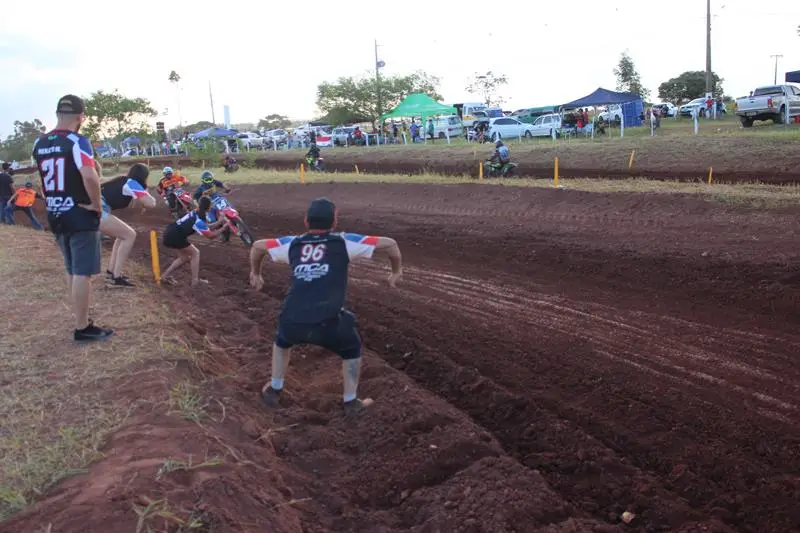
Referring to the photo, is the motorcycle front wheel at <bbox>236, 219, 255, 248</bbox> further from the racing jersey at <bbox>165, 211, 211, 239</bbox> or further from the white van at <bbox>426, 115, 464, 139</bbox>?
the white van at <bbox>426, 115, 464, 139</bbox>

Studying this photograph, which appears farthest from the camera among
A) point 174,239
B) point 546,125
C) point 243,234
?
point 546,125

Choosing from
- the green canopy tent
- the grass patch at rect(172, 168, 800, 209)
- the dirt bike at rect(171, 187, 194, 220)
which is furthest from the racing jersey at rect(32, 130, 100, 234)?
the green canopy tent

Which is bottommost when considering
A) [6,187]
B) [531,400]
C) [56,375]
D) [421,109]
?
[531,400]

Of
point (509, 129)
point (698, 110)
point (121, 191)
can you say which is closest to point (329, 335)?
point (121, 191)

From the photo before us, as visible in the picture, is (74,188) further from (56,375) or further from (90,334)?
(56,375)

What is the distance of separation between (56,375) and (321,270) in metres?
2.41

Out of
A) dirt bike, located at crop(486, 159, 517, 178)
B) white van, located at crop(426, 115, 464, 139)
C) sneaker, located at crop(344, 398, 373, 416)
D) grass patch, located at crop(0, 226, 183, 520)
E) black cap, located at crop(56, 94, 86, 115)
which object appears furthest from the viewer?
white van, located at crop(426, 115, 464, 139)

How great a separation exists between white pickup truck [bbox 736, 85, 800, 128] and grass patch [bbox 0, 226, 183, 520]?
102 feet

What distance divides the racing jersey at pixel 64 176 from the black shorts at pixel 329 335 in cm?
237

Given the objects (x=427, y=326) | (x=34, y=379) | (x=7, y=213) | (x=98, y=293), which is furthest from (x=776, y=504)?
(x=7, y=213)

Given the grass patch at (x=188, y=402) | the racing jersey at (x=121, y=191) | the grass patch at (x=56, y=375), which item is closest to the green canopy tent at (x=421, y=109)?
the racing jersey at (x=121, y=191)

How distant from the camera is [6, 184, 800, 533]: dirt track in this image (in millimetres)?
4164

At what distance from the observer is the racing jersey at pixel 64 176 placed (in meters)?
6.21

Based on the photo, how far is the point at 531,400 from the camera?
5770 mm
